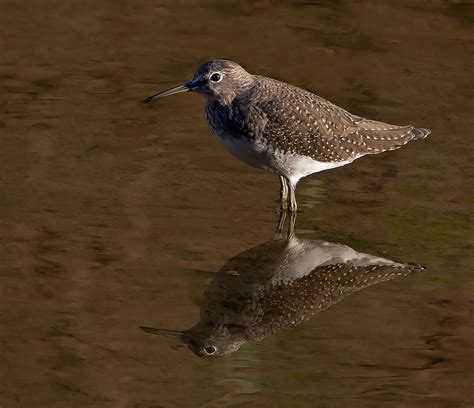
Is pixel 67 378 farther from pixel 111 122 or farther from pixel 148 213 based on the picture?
pixel 111 122

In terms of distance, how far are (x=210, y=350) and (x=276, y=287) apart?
4.09ft

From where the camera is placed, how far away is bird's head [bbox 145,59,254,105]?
35.1 ft

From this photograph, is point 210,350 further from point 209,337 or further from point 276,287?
point 276,287

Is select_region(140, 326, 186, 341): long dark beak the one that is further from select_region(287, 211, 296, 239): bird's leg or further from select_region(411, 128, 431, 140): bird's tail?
select_region(411, 128, 431, 140): bird's tail

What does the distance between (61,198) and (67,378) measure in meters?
3.12

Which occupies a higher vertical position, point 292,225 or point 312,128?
point 312,128

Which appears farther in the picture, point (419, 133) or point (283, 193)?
point (419, 133)

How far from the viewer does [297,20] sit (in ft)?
51.5

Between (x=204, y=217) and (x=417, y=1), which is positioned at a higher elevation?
(x=417, y=1)

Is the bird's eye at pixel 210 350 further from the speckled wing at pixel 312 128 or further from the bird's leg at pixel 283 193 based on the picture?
the bird's leg at pixel 283 193

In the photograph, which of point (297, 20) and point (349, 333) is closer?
point (349, 333)

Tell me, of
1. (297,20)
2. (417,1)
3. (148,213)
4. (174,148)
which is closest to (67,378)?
(148,213)

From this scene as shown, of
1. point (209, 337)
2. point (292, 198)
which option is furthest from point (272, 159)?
point (209, 337)

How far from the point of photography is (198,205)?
10.9 meters
